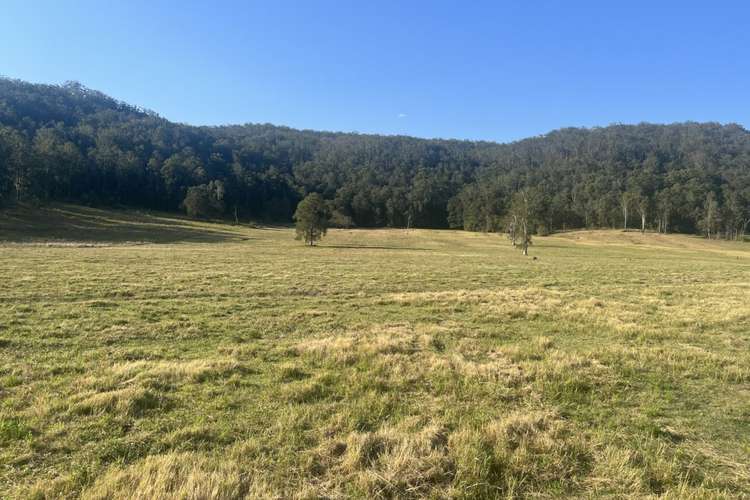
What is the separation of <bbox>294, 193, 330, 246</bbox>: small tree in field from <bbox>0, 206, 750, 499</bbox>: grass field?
51.1 meters

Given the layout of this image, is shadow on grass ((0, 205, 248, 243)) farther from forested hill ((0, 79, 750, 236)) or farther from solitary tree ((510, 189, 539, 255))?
solitary tree ((510, 189, 539, 255))

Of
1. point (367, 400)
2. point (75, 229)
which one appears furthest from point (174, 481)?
point (75, 229)

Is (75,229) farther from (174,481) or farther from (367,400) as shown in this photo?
(174,481)

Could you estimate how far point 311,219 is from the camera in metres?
66.6

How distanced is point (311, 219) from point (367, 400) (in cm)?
6111

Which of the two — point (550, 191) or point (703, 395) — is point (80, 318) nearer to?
point (703, 395)

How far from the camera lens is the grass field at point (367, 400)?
4.84 metres

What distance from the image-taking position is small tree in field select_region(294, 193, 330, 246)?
66688mm

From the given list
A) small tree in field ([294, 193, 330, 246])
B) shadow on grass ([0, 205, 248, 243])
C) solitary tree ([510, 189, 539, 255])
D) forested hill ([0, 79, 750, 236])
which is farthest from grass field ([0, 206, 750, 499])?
forested hill ([0, 79, 750, 236])

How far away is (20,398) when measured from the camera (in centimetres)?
664

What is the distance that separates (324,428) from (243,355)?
4.27 m

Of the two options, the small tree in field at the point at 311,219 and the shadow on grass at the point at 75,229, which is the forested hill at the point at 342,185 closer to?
the shadow on grass at the point at 75,229

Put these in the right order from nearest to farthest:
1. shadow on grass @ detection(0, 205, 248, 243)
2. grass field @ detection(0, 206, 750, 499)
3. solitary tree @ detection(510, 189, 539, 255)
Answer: grass field @ detection(0, 206, 750, 499) → shadow on grass @ detection(0, 205, 248, 243) → solitary tree @ detection(510, 189, 539, 255)

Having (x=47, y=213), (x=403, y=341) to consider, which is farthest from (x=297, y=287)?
(x=47, y=213)
